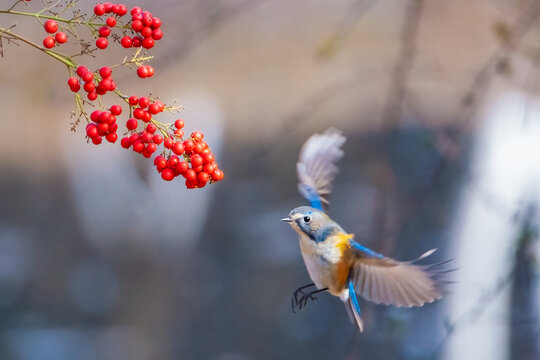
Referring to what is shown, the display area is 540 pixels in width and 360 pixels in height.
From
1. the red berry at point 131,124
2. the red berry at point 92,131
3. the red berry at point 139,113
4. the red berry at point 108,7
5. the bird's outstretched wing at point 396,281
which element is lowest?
the bird's outstretched wing at point 396,281

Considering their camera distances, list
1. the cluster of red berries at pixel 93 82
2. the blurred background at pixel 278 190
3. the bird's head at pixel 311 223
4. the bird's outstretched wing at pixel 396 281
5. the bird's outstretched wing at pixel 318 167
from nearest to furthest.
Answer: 1. the cluster of red berries at pixel 93 82
2. the bird's outstretched wing at pixel 396 281
3. the bird's head at pixel 311 223
4. the bird's outstretched wing at pixel 318 167
5. the blurred background at pixel 278 190

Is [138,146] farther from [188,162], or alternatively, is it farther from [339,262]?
[339,262]

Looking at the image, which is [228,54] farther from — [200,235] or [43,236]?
[43,236]

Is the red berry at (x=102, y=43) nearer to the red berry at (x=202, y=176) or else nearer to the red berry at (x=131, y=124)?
the red berry at (x=131, y=124)

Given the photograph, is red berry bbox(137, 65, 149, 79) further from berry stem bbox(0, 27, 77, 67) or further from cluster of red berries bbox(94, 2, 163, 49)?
berry stem bbox(0, 27, 77, 67)

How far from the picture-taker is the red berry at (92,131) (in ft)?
3.21

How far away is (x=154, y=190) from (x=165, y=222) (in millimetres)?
110

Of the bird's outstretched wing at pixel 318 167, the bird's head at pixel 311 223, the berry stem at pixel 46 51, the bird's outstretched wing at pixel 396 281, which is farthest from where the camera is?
the bird's outstretched wing at pixel 318 167

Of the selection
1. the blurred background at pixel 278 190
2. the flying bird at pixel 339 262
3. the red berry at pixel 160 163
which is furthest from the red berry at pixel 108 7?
the blurred background at pixel 278 190

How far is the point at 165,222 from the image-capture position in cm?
239

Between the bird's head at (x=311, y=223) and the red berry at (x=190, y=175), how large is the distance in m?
0.22

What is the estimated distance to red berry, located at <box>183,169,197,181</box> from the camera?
1.00 m

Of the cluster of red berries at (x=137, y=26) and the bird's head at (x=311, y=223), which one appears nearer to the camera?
the cluster of red berries at (x=137, y=26)

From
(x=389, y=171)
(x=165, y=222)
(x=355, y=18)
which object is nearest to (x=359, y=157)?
(x=389, y=171)
